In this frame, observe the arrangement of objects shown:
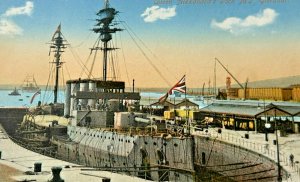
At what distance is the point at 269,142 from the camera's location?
65.9ft

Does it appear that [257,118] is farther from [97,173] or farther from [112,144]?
[97,173]

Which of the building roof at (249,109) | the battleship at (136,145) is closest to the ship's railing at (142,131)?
the battleship at (136,145)

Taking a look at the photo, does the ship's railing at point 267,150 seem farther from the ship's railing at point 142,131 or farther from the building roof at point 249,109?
the ship's railing at point 142,131

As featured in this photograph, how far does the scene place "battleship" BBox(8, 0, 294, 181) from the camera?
19281mm

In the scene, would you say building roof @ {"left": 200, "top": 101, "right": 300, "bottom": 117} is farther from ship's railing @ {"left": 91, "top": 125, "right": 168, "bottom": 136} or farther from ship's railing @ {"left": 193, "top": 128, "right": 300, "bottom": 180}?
ship's railing @ {"left": 91, "top": 125, "right": 168, "bottom": 136}

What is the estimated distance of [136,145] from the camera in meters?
22.6

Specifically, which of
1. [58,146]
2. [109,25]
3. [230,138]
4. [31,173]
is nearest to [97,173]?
[31,173]

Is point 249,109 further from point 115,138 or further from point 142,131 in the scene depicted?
point 115,138

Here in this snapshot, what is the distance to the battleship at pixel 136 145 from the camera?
19.3m

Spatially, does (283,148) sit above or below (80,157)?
above

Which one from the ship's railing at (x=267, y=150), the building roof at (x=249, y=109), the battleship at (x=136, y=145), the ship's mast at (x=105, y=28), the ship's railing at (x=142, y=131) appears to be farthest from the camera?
the ship's mast at (x=105, y=28)

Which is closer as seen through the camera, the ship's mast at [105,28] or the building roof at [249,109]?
the building roof at [249,109]

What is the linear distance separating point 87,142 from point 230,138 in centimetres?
1446

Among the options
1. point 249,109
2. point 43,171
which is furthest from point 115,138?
point 249,109
